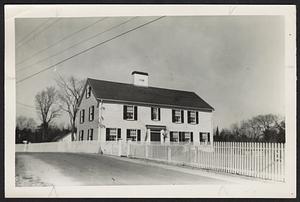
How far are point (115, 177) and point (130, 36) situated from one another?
0.87 metres

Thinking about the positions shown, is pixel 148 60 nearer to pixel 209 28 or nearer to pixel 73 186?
pixel 209 28

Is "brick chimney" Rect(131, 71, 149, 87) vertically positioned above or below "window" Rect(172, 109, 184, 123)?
above

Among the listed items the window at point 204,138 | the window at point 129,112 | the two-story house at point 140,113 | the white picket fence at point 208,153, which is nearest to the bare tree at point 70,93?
the two-story house at point 140,113

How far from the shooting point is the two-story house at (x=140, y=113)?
279cm

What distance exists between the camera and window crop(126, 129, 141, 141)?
2.82 m

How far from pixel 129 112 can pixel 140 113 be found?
0.25ft

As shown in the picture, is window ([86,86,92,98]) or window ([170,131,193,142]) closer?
window ([86,86,92,98])

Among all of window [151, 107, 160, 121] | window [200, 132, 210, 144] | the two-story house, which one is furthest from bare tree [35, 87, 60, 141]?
window [200, 132, 210, 144]

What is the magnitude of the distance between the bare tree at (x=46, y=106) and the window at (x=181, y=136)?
731 mm

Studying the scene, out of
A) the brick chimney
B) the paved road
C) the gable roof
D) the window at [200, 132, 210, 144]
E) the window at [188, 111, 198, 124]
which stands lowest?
the paved road

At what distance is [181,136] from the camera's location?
290 cm

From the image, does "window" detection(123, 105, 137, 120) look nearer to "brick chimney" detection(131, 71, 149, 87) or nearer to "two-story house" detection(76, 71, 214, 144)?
"two-story house" detection(76, 71, 214, 144)

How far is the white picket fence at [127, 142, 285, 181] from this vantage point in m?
2.75

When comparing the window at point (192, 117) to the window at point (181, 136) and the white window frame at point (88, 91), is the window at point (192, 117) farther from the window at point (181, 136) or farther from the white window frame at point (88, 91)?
the white window frame at point (88, 91)
